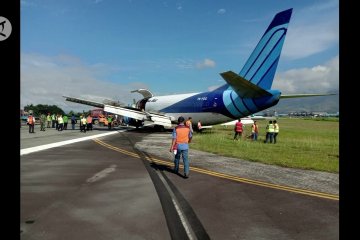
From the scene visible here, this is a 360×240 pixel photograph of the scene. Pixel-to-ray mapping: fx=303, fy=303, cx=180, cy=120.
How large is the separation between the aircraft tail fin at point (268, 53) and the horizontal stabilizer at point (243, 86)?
1.77 meters

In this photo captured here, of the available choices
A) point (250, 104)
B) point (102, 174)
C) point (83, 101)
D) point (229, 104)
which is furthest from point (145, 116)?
point (102, 174)

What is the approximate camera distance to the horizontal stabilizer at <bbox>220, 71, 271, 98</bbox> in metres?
19.5

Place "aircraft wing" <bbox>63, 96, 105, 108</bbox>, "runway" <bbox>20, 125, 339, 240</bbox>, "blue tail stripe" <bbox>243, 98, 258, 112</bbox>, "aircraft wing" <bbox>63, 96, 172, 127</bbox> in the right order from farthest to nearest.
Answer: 1. "aircraft wing" <bbox>63, 96, 105, 108</bbox>
2. "aircraft wing" <bbox>63, 96, 172, 127</bbox>
3. "blue tail stripe" <bbox>243, 98, 258, 112</bbox>
4. "runway" <bbox>20, 125, 339, 240</bbox>

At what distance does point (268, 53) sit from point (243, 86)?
14.8 feet

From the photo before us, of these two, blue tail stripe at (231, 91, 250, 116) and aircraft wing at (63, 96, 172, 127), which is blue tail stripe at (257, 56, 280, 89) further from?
aircraft wing at (63, 96, 172, 127)

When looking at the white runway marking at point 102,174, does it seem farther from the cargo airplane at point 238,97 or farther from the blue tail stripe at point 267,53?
the blue tail stripe at point 267,53

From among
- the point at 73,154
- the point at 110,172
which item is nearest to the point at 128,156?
the point at 73,154

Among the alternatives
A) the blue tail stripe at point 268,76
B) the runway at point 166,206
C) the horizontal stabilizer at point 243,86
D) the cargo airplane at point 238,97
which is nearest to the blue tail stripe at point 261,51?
the cargo airplane at point 238,97

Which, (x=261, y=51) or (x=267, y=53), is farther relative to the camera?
(x=261, y=51)

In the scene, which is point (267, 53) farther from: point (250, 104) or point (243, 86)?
point (243, 86)

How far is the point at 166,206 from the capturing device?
659 centimetres

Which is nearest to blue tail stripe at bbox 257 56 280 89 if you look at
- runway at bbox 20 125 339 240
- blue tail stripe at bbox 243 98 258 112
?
blue tail stripe at bbox 243 98 258 112

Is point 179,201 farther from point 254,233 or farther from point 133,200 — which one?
point 254,233

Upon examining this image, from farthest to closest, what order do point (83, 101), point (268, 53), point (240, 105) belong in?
1. point (83, 101)
2. point (240, 105)
3. point (268, 53)
